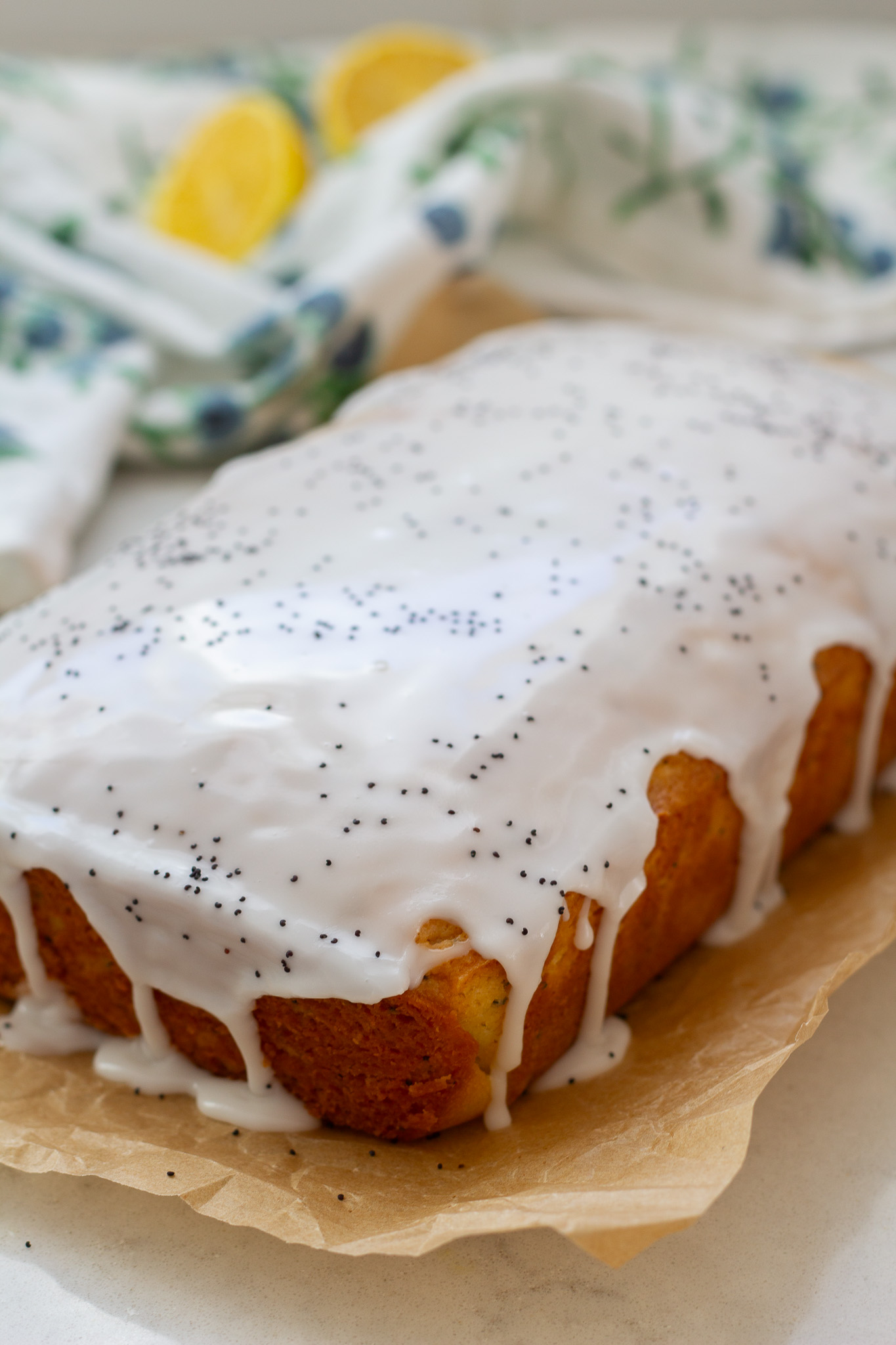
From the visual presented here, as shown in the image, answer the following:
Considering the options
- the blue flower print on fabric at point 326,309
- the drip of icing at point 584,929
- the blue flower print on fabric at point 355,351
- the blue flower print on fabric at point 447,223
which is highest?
the blue flower print on fabric at point 447,223

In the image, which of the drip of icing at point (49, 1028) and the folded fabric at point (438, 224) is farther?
the folded fabric at point (438, 224)

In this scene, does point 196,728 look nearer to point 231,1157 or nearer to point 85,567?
point 231,1157

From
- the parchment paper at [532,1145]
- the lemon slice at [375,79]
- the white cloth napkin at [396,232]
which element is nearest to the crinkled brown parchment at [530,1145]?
the parchment paper at [532,1145]

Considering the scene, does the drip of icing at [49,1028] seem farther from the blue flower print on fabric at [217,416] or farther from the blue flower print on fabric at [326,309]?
the blue flower print on fabric at [326,309]

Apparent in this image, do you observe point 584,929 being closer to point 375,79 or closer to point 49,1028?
point 49,1028

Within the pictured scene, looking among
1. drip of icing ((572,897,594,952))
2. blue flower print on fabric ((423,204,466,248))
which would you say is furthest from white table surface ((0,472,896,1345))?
blue flower print on fabric ((423,204,466,248))

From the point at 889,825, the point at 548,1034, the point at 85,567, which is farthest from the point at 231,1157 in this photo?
the point at 85,567
